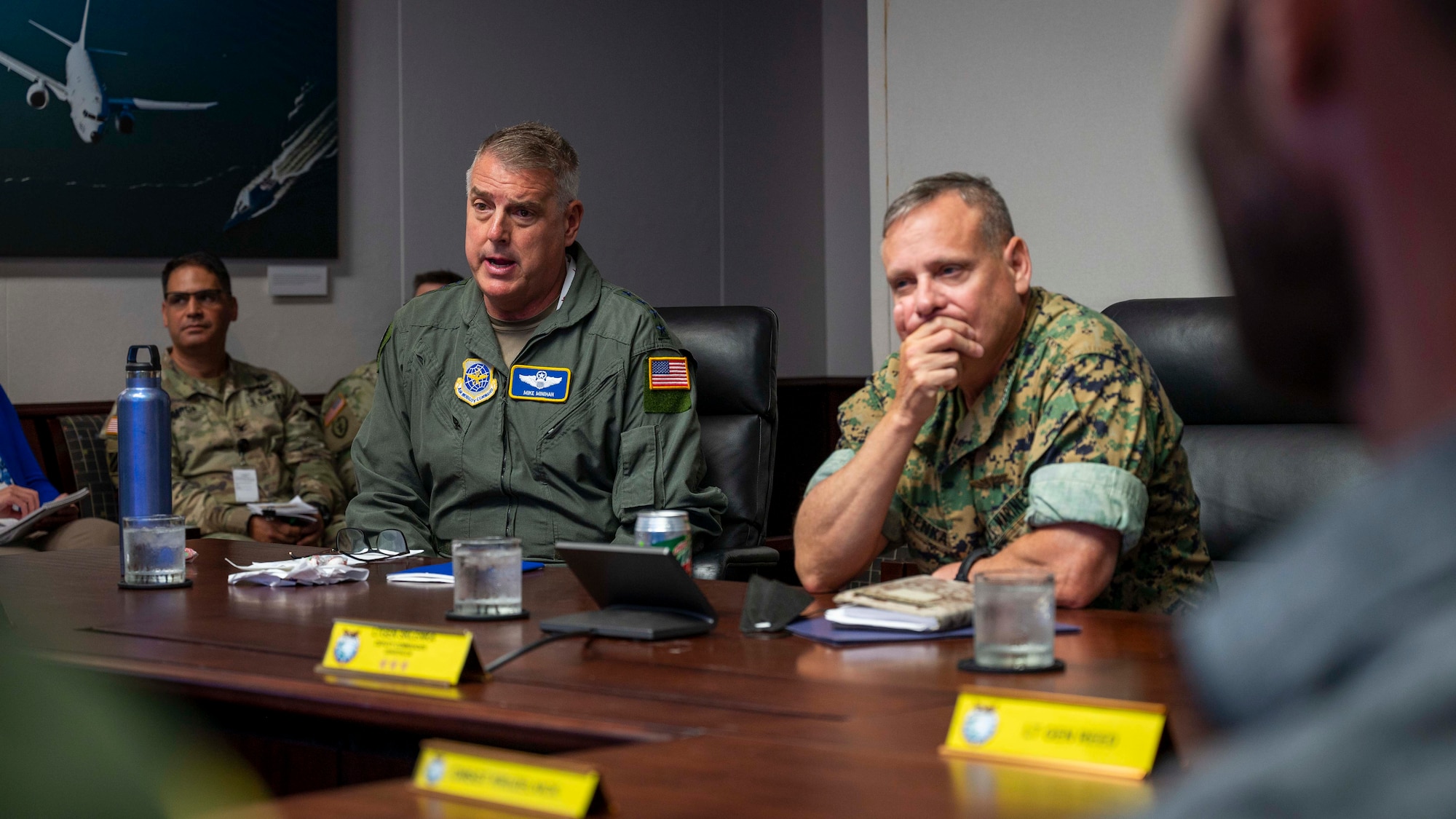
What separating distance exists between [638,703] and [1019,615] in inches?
13.7

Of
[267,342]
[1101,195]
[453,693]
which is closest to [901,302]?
[453,693]

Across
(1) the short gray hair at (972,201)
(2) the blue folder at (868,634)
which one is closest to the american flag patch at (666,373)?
(1) the short gray hair at (972,201)

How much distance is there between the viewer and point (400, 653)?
4.28ft

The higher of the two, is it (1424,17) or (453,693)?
(1424,17)

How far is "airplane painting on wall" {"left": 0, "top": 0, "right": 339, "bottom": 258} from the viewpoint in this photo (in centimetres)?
420

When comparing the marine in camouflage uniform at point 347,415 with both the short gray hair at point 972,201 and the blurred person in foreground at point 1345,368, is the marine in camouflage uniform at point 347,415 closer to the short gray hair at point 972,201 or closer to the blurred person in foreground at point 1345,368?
the short gray hair at point 972,201

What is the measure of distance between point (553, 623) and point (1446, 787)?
130 cm

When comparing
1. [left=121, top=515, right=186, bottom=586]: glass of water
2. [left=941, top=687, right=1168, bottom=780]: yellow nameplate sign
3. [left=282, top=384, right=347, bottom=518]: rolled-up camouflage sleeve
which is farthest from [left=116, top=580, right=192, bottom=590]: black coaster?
[left=282, top=384, right=347, bottom=518]: rolled-up camouflage sleeve

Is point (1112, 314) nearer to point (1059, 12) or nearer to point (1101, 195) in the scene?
point (1101, 195)

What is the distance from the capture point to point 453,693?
47.8 inches

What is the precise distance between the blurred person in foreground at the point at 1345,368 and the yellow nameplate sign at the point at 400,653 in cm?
104

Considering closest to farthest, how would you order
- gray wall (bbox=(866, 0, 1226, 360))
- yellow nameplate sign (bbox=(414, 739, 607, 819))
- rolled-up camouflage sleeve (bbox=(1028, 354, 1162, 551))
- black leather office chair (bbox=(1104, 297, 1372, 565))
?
yellow nameplate sign (bbox=(414, 739, 607, 819)), rolled-up camouflage sleeve (bbox=(1028, 354, 1162, 551)), black leather office chair (bbox=(1104, 297, 1372, 565)), gray wall (bbox=(866, 0, 1226, 360))

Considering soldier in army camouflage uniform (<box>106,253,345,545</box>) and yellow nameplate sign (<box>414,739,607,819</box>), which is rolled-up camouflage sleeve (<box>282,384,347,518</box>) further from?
yellow nameplate sign (<box>414,739,607,819</box>)

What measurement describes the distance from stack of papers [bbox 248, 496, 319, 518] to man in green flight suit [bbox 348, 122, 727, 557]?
1.09m
